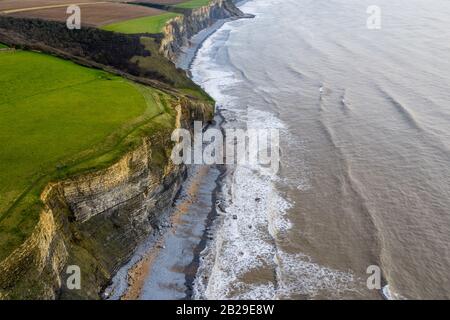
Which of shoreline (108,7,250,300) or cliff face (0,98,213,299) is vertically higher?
cliff face (0,98,213,299)

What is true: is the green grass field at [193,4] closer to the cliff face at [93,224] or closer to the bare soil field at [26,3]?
the bare soil field at [26,3]

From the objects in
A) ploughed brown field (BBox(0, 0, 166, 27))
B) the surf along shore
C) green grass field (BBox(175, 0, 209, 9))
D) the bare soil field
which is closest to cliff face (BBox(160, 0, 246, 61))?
green grass field (BBox(175, 0, 209, 9))

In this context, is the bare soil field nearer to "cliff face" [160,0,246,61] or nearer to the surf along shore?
"cliff face" [160,0,246,61]

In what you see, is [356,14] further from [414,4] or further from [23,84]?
[23,84]

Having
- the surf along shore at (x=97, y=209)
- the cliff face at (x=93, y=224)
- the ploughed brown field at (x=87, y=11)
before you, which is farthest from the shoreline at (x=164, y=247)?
the ploughed brown field at (x=87, y=11)

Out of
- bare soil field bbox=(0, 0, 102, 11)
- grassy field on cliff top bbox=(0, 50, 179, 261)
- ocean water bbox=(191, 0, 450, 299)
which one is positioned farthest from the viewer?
bare soil field bbox=(0, 0, 102, 11)

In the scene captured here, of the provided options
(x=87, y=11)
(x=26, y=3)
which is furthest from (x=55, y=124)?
(x=26, y=3)
